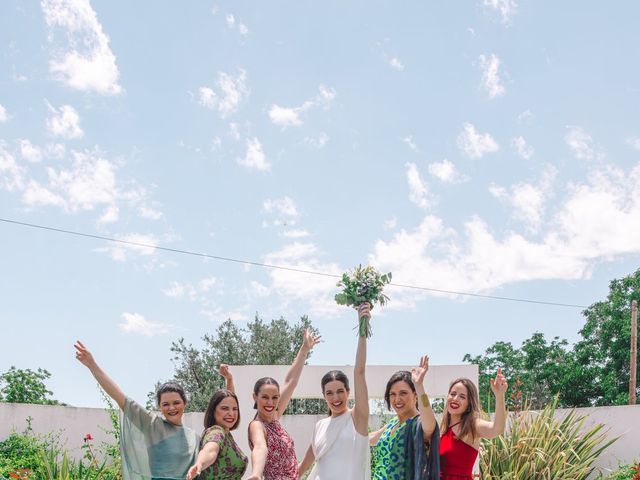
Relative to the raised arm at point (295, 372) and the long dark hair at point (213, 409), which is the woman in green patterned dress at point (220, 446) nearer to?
the long dark hair at point (213, 409)

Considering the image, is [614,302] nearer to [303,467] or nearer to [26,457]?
[26,457]

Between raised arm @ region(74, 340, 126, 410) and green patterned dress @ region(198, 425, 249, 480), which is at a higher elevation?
raised arm @ region(74, 340, 126, 410)

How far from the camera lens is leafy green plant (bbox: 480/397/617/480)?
34.4 feet

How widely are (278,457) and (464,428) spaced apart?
1.12 m

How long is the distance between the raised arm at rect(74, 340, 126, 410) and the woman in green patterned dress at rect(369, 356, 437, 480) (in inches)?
63.0

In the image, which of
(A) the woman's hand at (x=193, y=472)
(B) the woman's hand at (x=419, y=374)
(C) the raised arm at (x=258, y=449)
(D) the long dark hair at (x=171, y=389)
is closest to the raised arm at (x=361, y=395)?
(B) the woman's hand at (x=419, y=374)

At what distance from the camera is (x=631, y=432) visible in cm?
1239

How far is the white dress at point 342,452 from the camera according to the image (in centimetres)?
462

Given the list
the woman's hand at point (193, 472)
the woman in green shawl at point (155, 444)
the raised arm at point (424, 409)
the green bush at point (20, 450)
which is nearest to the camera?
the woman's hand at point (193, 472)

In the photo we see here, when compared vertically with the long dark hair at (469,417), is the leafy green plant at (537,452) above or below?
below

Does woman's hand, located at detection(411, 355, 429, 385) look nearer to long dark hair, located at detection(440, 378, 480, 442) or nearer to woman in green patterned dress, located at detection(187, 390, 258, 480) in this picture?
long dark hair, located at detection(440, 378, 480, 442)

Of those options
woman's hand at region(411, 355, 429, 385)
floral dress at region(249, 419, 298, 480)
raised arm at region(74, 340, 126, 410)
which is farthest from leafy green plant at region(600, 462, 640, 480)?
raised arm at region(74, 340, 126, 410)

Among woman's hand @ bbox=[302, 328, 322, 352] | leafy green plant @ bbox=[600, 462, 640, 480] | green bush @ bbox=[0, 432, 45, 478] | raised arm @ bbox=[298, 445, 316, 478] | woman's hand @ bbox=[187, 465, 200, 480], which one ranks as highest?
woman's hand @ bbox=[302, 328, 322, 352]

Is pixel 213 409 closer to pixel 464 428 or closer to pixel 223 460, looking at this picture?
pixel 223 460
